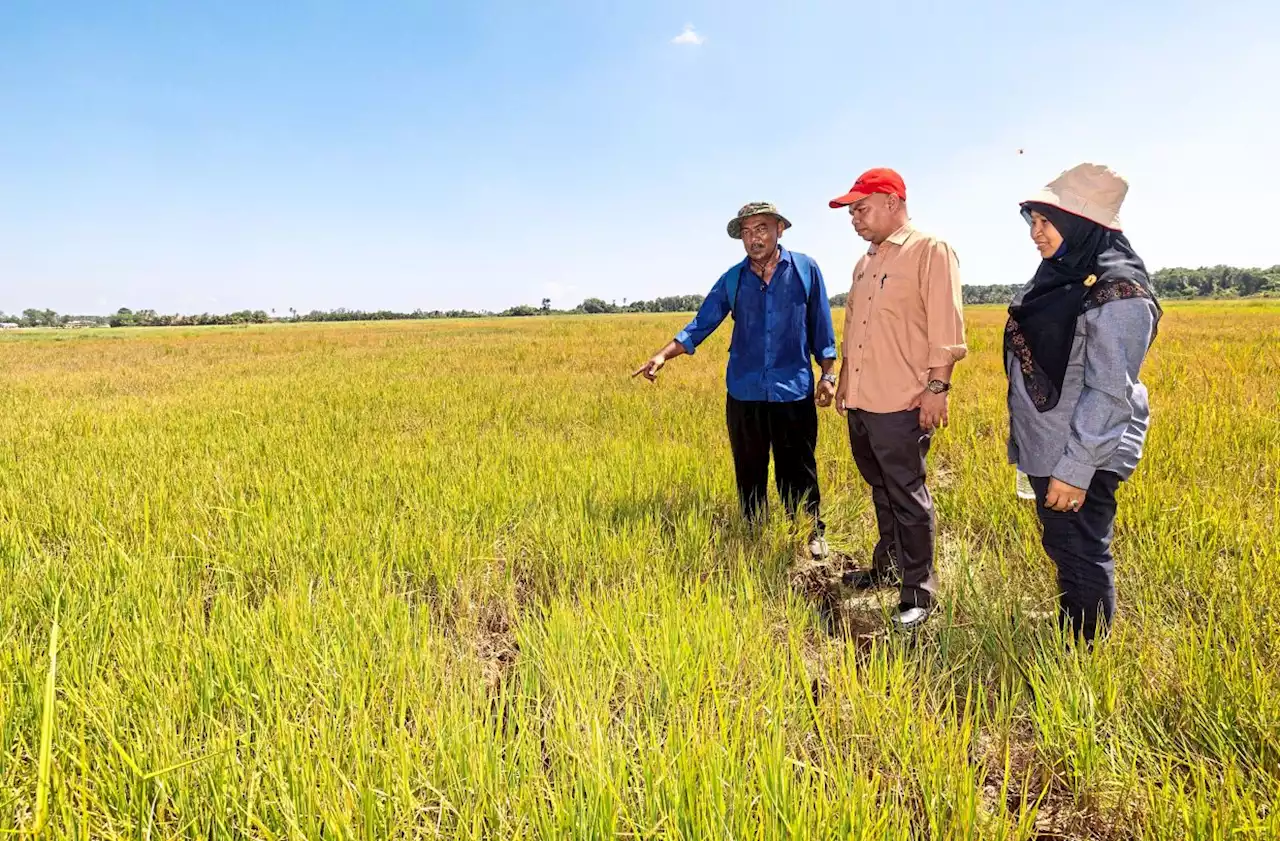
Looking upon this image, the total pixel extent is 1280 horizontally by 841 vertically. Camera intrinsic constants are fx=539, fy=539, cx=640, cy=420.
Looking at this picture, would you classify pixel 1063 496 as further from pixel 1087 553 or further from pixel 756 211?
pixel 756 211

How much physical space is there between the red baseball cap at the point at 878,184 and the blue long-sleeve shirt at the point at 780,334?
30.4 inches

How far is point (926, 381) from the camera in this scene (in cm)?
225

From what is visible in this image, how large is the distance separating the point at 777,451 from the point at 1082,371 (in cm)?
163

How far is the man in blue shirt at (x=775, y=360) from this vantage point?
3.00 metres

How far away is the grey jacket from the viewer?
1.55 metres

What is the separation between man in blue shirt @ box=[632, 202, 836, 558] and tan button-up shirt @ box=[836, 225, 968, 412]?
0.49 m

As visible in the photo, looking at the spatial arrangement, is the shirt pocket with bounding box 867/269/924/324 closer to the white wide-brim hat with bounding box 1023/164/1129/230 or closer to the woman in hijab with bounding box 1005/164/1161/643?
the woman in hijab with bounding box 1005/164/1161/643

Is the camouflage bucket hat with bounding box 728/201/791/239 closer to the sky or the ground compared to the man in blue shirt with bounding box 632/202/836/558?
closer to the sky

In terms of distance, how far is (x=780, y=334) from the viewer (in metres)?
3.01

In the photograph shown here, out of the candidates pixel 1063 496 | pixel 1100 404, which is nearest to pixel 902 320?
pixel 1100 404

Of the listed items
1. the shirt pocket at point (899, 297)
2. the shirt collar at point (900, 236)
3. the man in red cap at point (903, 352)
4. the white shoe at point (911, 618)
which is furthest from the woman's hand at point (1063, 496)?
the shirt collar at point (900, 236)

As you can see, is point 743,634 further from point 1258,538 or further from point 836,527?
point 1258,538

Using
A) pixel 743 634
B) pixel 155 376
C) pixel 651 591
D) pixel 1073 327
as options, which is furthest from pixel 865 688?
pixel 155 376

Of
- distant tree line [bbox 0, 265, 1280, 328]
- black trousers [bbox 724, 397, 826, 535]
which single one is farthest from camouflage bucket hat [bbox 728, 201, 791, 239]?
distant tree line [bbox 0, 265, 1280, 328]
